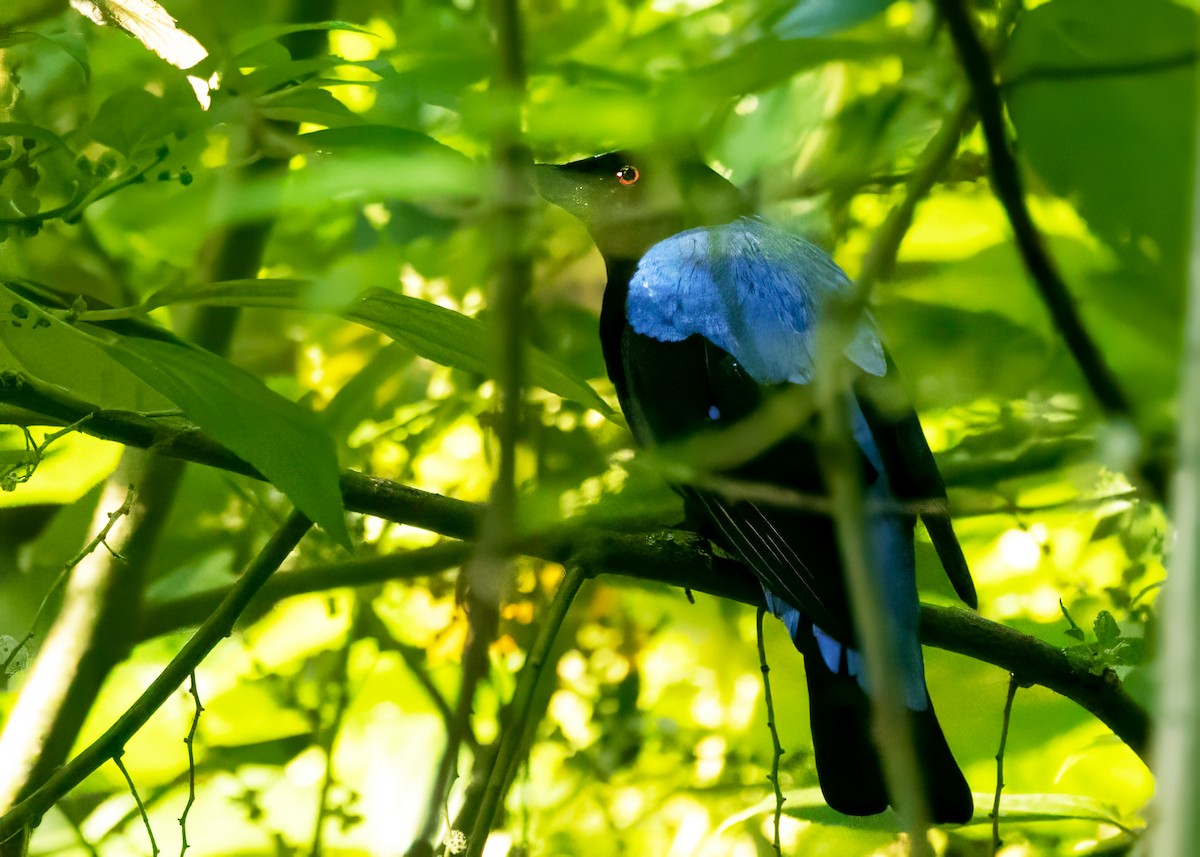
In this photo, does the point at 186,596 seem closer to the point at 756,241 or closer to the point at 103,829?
the point at 103,829

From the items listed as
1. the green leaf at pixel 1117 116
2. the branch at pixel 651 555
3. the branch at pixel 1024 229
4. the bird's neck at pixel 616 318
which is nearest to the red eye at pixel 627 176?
the bird's neck at pixel 616 318

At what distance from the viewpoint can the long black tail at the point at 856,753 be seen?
164 cm

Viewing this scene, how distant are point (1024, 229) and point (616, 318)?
5.08ft

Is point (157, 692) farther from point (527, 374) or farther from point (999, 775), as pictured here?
point (999, 775)

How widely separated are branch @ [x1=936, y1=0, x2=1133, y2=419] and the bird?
2.11 ft

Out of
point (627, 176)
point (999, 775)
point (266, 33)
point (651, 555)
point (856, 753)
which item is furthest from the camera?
point (627, 176)

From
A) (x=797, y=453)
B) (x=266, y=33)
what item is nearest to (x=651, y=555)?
(x=797, y=453)

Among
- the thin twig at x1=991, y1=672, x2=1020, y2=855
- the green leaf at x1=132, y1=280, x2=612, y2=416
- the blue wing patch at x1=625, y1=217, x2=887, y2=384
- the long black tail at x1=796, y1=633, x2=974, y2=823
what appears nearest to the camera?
the green leaf at x1=132, y1=280, x2=612, y2=416

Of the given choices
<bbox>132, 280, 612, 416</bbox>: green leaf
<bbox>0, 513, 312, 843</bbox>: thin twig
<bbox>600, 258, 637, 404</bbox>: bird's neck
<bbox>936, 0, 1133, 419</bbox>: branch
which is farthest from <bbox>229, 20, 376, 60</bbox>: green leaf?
<bbox>600, 258, 637, 404</bbox>: bird's neck

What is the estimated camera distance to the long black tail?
1642 millimetres

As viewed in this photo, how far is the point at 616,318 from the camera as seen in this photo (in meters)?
2.25

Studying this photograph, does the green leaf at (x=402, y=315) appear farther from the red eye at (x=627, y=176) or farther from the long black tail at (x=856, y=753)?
the red eye at (x=627, y=176)

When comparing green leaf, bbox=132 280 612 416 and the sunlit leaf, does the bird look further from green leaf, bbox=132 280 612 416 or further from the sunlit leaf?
the sunlit leaf

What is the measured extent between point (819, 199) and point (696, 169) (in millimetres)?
578
